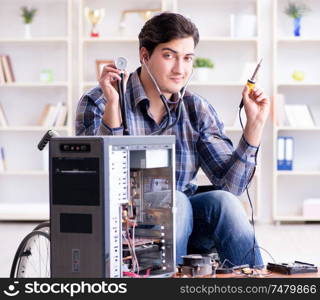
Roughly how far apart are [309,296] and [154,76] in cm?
97

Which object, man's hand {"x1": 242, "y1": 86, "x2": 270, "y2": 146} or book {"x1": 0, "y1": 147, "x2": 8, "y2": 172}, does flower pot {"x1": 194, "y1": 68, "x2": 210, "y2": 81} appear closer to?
book {"x1": 0, "y1": 147, "x2": 8, "y2": 172}

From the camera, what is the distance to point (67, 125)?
241 inches

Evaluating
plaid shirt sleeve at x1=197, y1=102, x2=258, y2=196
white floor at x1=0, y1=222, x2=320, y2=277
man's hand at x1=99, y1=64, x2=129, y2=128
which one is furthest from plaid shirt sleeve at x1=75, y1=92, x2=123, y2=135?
white floor at x1=0, y1=222, x2=320, y2=277

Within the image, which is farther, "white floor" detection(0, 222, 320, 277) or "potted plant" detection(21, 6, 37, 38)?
"potted plant" detection(21, 6, 37, 38)

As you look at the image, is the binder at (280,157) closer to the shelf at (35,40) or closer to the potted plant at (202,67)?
the potted plant at (202,67)

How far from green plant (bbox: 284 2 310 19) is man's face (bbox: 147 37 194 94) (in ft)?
12.6

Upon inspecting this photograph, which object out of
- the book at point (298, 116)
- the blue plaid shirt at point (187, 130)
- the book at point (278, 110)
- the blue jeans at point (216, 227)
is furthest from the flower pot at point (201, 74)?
the blue jeans at point (216, 227)

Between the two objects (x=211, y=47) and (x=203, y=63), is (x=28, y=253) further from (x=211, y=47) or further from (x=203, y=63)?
(x=211, y=47)

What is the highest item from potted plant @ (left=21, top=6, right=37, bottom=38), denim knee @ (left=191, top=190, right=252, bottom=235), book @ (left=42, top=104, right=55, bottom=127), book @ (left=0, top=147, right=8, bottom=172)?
potted plant @ (left=21, top=6, right=37, bottom=38)

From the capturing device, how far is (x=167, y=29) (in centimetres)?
232

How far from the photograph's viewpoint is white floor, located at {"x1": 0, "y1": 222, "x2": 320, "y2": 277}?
4292mm

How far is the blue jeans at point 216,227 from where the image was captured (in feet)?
7.11

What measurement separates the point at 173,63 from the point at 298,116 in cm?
390

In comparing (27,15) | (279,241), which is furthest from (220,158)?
(27,15)
